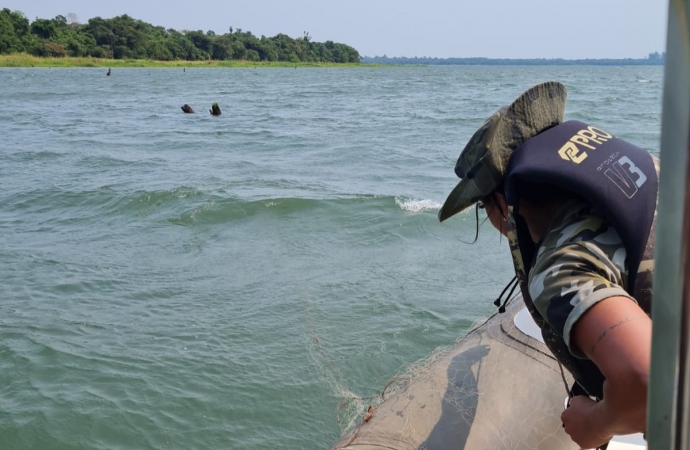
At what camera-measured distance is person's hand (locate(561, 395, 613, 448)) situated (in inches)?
64.6

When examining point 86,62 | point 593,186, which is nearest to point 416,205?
point 593,186

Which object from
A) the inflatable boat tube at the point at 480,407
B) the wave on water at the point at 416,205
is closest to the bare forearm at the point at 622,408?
the inflatable boat tube at the point at 480,407

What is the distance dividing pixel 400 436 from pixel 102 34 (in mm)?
102023

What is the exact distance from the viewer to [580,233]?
A: 1643mm

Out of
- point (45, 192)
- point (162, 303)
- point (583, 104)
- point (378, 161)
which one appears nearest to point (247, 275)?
point (162, 303)

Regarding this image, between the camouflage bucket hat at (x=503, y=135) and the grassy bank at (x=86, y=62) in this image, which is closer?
the camouflage bucket hat at (x=503, y=135)

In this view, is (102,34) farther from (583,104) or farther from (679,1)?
(679,1)

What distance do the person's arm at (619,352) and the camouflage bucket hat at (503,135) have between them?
1.85 feet

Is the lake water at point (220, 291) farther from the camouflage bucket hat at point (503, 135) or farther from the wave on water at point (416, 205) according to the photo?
the camouflage bucket hat at point (503, 135)

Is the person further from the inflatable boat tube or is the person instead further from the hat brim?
the inflatable boat tube

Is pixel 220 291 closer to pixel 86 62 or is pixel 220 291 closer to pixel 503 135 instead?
pixel 503 135

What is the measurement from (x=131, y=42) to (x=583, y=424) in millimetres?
Answer: 103757

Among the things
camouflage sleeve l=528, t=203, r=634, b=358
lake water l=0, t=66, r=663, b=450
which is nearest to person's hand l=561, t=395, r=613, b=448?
camouflage sleeve l=528, t=203, r=634, b=358

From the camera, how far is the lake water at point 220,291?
4.71m
